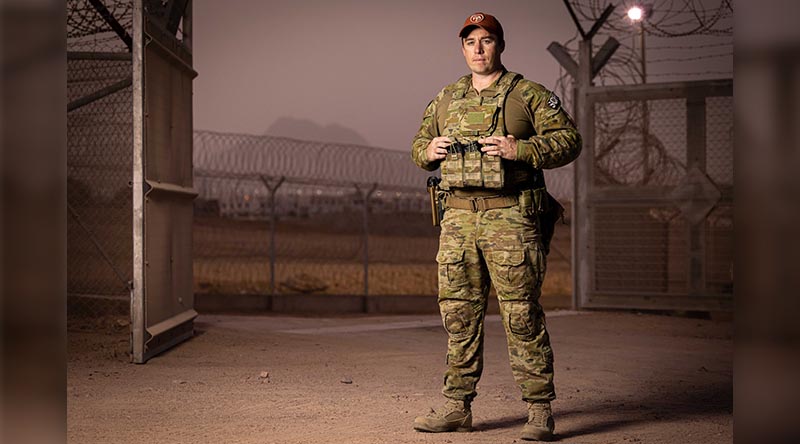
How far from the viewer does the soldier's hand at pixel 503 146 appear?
3690mm

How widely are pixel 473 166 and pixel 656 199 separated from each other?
6088 millimetres

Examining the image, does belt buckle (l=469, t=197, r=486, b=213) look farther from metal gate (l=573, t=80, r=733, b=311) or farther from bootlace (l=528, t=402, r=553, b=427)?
metal gate (l=573, t=80, r=733, b=311)

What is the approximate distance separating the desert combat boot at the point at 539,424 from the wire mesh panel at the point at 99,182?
4.68 metres

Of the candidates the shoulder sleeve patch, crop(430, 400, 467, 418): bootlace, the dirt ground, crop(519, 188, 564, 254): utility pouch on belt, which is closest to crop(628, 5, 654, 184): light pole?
the dirt ground

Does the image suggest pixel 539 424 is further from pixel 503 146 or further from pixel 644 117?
pixel 644 117

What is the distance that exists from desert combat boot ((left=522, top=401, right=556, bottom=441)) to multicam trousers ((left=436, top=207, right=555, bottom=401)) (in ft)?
0.15

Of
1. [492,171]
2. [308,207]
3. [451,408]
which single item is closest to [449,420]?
[451,408]

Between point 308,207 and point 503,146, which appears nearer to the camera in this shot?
point 503,146

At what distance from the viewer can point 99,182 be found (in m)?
7.79

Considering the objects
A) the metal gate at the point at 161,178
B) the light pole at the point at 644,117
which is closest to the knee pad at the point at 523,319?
the metal gate at the point at 161,178

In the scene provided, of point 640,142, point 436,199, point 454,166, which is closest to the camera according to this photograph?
point 454,166

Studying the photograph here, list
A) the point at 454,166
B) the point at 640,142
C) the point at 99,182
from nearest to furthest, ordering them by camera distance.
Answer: the point at 454,166, the point at 99,182, the point at 640,142

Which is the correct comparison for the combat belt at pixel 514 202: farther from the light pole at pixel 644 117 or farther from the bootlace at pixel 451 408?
the light pole at pixel 644 117

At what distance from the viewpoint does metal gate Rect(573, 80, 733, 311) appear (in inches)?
364
